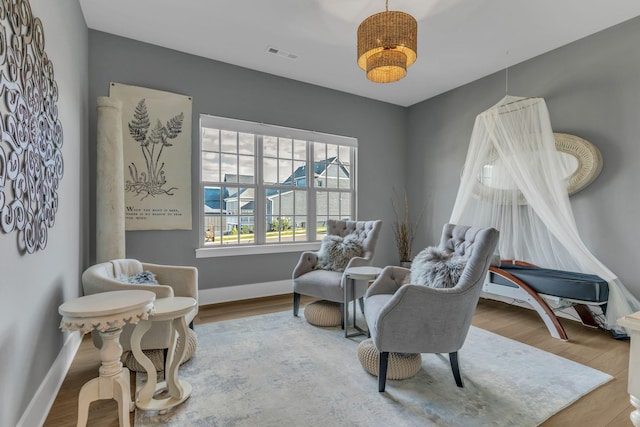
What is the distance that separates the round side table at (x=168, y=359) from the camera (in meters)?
1.75

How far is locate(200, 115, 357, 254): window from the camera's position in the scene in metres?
3.80

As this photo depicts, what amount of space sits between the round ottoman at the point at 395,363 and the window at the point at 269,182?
2.29 meters

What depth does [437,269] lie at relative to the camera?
6.69ft

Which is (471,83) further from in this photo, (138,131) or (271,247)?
(138,131)

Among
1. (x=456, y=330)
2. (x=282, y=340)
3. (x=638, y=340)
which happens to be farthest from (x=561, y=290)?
(x=282, y=340)

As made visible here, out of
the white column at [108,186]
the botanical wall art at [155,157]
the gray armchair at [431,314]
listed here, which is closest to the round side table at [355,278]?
the gray armchair at [431,314]

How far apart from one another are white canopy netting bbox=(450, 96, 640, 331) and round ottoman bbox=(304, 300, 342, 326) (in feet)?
5.97

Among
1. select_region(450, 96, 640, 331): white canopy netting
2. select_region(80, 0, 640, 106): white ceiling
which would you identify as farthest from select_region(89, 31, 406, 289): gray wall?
select_region(450, 96, 640, 331): white canopy netting

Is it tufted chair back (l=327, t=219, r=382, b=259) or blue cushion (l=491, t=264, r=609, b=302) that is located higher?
tufted chair back (l=327, t=219, r=382, b=259)

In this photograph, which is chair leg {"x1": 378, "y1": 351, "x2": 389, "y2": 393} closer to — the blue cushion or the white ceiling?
the blue cushion

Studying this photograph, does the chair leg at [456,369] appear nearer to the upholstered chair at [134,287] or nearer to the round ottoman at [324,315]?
the round ottoman at [324,315]

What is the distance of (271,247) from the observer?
4059 mm

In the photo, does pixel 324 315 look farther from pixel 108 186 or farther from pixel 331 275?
pixel 108 186

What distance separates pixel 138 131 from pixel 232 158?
3.41 feet
